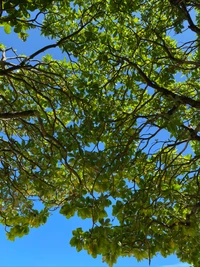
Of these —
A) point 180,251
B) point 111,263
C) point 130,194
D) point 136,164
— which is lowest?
point 111,263

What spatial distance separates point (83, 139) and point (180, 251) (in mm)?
1762

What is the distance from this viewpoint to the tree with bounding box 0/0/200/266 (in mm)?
3629

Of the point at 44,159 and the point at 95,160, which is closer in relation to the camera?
the point at 95,160

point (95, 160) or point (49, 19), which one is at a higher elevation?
point (49, 19)

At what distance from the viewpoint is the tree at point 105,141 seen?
3629mm

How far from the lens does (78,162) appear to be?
4305 millimetres

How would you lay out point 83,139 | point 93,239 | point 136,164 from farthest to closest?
point 136,164, point 83,139, point 93,239

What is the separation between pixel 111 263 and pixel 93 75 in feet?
9.28

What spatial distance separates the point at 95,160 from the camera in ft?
13.5

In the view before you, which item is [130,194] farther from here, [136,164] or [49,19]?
[49,19]

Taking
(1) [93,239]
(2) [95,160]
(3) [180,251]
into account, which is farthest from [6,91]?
(3) [180,251]

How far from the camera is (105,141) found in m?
5.06

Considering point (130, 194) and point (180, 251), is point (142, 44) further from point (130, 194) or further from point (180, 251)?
point (180, 251)

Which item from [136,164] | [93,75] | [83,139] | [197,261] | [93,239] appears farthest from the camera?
[93,75]
